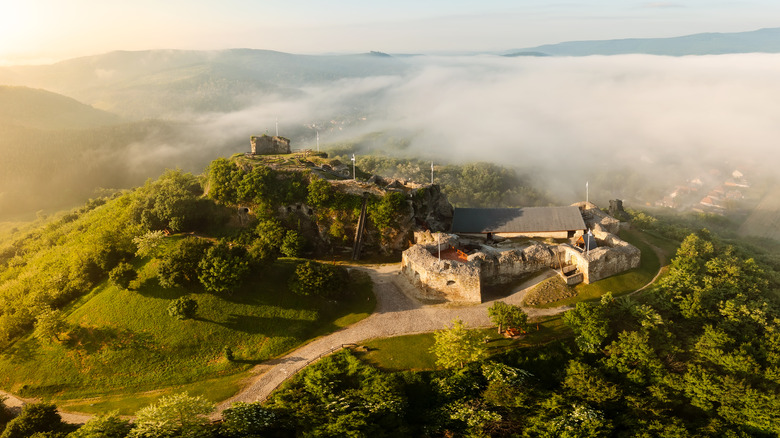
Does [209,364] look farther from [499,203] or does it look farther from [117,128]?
[117,128]

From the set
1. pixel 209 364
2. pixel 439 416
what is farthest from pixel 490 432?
pixel 209 364

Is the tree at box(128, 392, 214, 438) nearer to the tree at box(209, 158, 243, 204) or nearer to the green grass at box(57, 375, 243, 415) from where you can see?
the green grass at box(57, 375, 243, 415)

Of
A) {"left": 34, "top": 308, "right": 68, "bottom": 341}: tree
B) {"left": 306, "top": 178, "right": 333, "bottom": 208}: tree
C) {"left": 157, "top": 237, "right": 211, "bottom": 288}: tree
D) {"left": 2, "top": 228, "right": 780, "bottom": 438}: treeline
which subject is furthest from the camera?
{"left": 306, "top": 178, "right": 333, "bottom": 208}: tree

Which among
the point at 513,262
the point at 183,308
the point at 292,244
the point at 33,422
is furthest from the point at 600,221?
the point at 33,422

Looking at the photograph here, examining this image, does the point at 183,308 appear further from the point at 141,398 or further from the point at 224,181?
the point at 224,181

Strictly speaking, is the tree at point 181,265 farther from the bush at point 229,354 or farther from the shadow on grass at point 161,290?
the bush at point 229,354

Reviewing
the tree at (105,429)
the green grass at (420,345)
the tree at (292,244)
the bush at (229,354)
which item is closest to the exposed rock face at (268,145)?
the tree at (292,244)

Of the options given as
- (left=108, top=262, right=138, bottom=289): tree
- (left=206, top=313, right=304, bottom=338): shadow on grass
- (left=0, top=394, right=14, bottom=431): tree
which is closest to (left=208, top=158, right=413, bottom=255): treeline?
(left=206, top=313, right=304, bottom=338): shadow on grass
